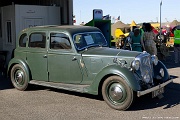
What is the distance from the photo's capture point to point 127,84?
17.6 ft

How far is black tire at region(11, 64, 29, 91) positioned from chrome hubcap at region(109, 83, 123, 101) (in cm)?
243

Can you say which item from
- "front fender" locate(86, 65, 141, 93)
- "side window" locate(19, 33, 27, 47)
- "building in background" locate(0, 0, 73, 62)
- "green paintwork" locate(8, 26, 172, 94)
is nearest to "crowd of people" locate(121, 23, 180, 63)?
"green paintwork" locate(8, 26, 172, 94)

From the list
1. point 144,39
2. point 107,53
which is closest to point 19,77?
point 107,53

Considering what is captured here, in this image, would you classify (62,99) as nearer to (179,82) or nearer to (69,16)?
(179,82)

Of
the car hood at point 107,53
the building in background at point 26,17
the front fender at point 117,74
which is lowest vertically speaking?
the front fender at point 117,74

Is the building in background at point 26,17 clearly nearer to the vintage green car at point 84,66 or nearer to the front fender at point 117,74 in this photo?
the vintage green car at point 84,66

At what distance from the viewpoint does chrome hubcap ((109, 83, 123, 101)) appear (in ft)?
18.0

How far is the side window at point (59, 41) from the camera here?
6379 mm

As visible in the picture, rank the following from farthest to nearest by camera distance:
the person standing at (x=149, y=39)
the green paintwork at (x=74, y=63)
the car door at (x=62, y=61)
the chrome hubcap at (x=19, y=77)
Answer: the person standing at (x=149, y=39) < the chrome hubcap at (x=19, y=77) < the car door at (x=62, y=61) < the green paintwork at (x=74, y=63)

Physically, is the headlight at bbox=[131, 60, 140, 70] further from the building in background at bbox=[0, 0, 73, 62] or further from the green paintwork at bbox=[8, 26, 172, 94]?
the building in background at bbox=[0, 0, 73, 62]

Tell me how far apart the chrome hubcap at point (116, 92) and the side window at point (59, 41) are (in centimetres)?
143

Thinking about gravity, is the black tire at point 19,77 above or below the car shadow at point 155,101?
above

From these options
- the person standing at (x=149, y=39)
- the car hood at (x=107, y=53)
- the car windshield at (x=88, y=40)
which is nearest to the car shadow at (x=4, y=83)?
the car windshield at (x=88, y=40)

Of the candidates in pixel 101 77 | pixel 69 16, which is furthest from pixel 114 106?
pixel 69 16
